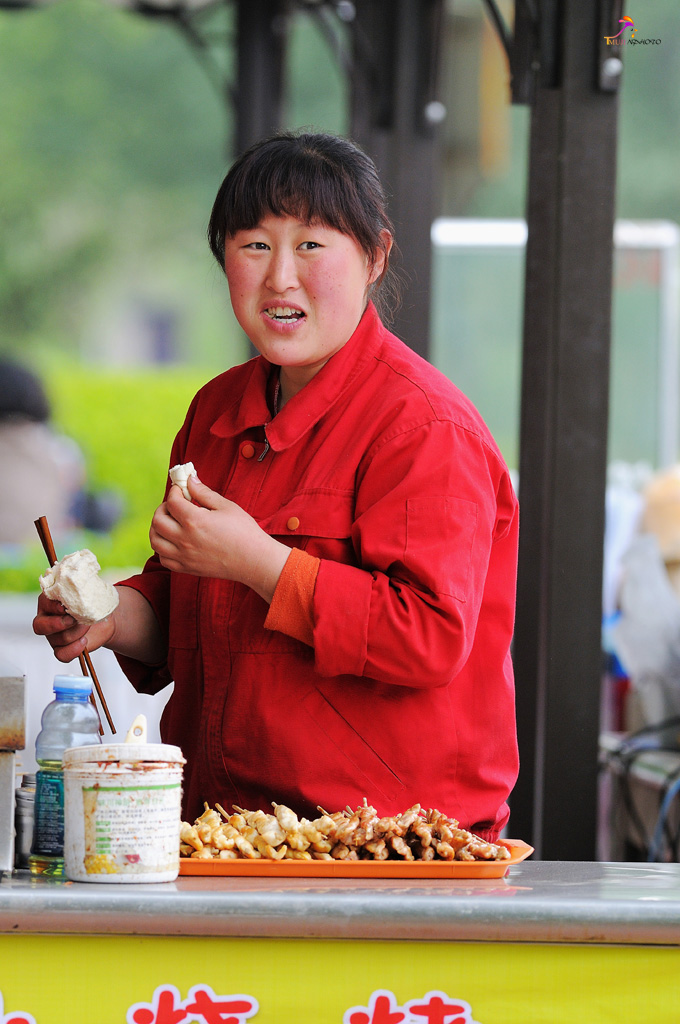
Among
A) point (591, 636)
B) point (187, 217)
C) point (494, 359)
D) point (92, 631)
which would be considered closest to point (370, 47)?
point (591, 636)

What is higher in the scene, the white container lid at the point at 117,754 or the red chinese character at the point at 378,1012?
the white container lid at the point at 117,754

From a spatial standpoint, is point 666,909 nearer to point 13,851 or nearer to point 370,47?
point 13,851

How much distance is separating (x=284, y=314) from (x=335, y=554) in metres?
0.32

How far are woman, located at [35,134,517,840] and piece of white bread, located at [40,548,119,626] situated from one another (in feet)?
0.24

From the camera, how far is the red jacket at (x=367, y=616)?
149 centimetres

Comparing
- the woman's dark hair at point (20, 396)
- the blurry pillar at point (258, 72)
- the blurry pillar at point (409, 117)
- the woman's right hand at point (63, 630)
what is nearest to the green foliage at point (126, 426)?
the woman's dark hair at point (20, 396)

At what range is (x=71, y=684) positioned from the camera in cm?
157

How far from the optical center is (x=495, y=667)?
5.48 ft

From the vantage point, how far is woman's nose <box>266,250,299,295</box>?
158 centimetres

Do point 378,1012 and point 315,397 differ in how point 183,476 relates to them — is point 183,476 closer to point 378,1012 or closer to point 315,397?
point 315,397

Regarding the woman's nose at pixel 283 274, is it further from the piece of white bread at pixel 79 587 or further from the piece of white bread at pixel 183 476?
the piece of white bread at pixel 79 587

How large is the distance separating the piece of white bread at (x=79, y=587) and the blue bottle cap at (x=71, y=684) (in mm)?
91

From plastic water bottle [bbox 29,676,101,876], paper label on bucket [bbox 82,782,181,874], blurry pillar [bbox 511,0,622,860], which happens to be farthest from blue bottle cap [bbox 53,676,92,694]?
blurry pillar [bbox 511,0,622,860]
